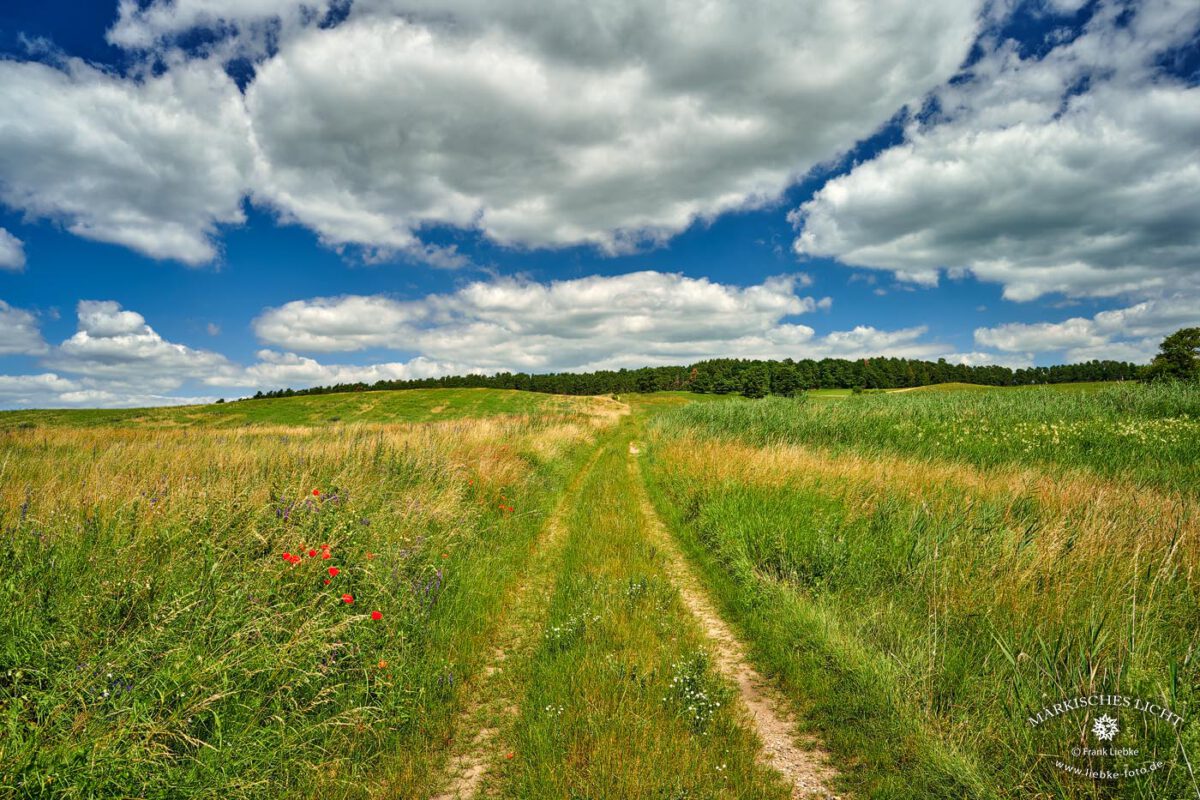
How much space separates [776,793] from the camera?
10.7 feet

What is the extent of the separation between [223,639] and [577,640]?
3228 millimetres

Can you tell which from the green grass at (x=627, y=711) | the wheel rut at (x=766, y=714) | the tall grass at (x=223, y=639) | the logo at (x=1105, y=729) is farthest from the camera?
the wheel rut at (x=766, y=714)

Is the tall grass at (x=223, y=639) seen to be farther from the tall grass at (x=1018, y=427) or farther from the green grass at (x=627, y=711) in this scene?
the tall grass at (x=1018, y=427)

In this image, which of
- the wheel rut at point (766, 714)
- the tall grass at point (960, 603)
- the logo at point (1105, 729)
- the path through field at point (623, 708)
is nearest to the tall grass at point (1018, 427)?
the tall grass at point (960, 603)

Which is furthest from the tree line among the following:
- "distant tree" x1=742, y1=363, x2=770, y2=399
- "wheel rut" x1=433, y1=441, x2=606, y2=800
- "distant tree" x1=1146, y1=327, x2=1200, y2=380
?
"wheel rut" x1=433, y1=441, x2=606, y2=800

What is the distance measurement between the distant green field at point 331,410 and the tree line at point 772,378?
2323cm

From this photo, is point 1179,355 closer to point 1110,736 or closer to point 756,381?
point 756,381

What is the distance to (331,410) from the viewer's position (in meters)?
64.1

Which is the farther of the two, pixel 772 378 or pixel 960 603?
pixel 772 378

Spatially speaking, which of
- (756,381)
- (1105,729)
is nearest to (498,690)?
(1105,729)

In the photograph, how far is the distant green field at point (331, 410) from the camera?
173ft

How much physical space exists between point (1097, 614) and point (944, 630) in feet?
5.13

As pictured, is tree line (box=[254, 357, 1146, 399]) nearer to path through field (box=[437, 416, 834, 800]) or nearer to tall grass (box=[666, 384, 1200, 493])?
tall grass (box=[666, 384, 1200, 493])

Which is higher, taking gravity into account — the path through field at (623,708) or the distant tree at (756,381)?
the distant tree at (756,381)
